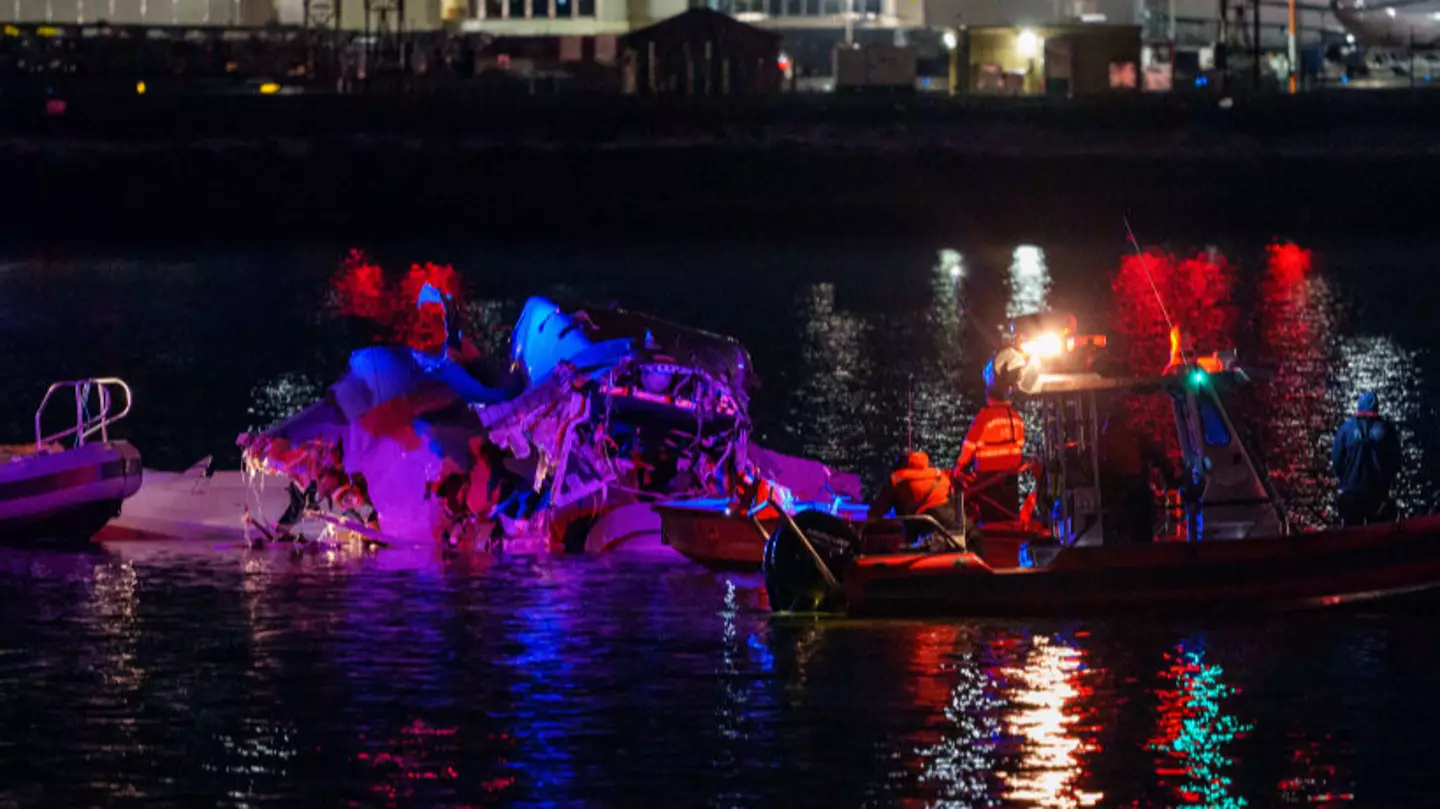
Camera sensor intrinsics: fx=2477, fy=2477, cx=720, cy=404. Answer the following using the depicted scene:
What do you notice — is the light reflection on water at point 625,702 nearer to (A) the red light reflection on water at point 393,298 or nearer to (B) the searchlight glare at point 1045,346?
(B) the searchlight glare at point 1045,346

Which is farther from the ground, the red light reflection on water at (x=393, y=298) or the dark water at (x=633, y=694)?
the red light reflection on water at (x=393, y=298)

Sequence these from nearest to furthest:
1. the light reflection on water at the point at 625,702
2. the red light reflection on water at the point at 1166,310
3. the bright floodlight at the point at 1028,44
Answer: the light reflection on water at the point at 625,702 → the red light reflection on water at the point at 1166,310 → the bright floodlight at the point at 1028,44

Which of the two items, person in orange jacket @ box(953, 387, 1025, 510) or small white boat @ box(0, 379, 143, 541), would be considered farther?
small white boat @ box(0, 379, 143, 541)

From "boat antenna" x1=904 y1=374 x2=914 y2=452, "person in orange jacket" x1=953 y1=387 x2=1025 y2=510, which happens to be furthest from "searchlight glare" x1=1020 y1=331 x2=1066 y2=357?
"boat antenna" x1=904 y1=374 x2=914 y2=452

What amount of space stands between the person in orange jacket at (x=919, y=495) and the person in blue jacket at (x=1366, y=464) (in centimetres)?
300

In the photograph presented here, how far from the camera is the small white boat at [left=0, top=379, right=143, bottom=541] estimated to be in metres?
23.4

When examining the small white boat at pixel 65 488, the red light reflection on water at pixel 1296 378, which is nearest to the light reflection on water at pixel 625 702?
the small white boat at pixel 65 488

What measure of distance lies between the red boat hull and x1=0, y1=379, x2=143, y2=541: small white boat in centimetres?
814

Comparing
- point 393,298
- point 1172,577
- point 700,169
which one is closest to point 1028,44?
point 700,169

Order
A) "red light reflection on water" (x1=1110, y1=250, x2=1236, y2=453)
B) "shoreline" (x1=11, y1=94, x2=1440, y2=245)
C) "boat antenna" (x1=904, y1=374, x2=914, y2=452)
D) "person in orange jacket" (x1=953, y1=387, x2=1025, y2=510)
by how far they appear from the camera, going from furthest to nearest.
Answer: "shoreline" (x1=11, y1=94, x2=1440, y2=245)
"red light reflection on water" (x1=1110, y1=250, x2=1236, y2=453)
"boat antenna" (x1=904, y1=374, x2=914, y2=452)
"person in orange jacket" (x1=953, y1=387, x2=1025, y2=510)

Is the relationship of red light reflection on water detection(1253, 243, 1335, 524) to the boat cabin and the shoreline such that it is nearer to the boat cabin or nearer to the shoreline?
the boat cabin

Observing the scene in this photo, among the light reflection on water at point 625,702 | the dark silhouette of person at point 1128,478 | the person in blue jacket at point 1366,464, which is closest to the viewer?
the light reflection on water at point 625,702

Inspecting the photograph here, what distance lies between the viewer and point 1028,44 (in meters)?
79.5

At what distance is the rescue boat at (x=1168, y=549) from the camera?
718 inches
